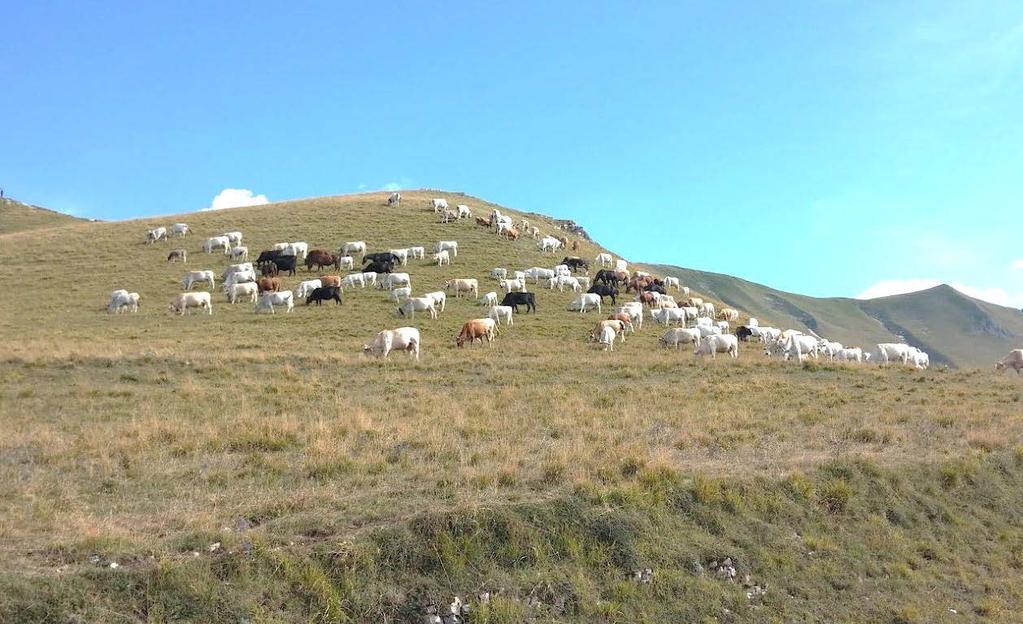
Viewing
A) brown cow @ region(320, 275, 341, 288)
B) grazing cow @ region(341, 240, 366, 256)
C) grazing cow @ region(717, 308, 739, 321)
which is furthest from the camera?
grazing cow @ region(341, 240, 366, 256)

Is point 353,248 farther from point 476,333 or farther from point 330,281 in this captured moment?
point 476,333

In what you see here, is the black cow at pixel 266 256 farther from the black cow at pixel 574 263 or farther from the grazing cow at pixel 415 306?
the black cow at pixel 574 263

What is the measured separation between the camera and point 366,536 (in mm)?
7367

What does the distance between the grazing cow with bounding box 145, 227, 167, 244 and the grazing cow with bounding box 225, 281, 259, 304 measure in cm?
1862

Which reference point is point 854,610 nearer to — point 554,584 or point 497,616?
point 554,584

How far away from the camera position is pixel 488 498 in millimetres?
8562

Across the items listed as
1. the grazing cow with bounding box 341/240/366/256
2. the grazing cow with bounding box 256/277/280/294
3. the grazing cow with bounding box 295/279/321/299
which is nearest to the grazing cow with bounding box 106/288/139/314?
the grazing cow with bounding box 256/277/280/294

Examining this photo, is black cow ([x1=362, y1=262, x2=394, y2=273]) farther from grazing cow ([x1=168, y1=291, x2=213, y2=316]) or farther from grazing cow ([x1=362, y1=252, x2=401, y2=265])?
grazing cow ([x1=168, y1=291, x2=213, y2=316])

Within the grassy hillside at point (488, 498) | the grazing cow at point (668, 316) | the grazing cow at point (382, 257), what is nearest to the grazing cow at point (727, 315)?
the grazing cow at point (668, 316)

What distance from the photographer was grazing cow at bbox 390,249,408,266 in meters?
46.9

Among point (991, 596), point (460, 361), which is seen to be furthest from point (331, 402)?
point (991, 596)

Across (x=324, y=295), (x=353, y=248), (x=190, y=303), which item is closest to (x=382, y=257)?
(x=353, y=248)

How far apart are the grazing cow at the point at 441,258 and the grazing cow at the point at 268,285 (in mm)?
12103

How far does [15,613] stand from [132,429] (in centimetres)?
676
